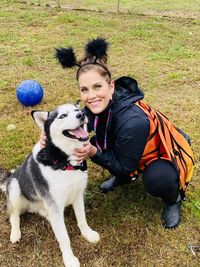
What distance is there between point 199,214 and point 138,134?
1.11 metres

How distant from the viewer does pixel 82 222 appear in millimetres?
3447

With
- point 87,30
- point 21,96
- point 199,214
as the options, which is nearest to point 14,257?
point 199,214

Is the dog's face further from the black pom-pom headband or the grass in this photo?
the grass

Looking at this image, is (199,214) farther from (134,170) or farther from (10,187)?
(10,187)

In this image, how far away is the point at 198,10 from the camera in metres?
13.3

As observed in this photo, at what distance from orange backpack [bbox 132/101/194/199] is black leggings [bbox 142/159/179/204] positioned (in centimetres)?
5

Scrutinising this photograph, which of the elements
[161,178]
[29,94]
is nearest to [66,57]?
[161,178]

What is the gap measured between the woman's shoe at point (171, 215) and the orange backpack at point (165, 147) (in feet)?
0.47

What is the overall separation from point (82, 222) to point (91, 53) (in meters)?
1.45

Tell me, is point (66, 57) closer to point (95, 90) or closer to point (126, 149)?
point (95, 90)

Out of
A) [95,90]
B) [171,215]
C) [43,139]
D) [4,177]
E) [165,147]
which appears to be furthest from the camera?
[4,177]

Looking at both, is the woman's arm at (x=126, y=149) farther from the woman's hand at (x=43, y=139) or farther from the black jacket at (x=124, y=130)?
the woman's hand at (x=43, y=139)

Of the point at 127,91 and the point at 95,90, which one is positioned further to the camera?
the point at 127,91

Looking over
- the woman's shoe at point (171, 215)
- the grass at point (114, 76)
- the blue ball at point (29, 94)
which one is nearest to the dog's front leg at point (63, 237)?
the grass at point (114, 76)
